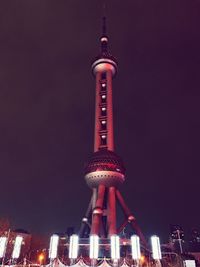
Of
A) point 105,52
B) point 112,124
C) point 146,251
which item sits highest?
point 105,52

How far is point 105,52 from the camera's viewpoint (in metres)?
95.4

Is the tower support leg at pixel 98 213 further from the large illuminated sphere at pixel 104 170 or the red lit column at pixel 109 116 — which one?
the red lit column at pixel 109 116

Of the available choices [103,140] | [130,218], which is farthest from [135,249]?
[103,140]

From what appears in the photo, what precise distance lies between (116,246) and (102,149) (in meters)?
40.1

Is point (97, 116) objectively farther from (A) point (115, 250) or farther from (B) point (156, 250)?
(B) point (156, 250)

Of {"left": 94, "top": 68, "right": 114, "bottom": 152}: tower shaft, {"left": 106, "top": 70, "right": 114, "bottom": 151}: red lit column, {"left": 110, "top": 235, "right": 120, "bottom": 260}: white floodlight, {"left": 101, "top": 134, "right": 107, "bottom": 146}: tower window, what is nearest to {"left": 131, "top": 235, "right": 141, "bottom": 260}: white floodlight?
{"left": 110, "top": 235, "right": 120, "bottom": 260}: white floodlight

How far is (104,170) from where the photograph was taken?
71312 mm

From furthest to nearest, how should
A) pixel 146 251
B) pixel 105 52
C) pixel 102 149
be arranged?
pixel 105 52
pixel 102 149
pixel 146 251

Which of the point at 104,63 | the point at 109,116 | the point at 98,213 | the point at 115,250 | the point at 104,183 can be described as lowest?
the point at 115,250

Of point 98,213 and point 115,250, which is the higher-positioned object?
point 98,213

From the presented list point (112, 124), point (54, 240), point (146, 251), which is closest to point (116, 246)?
point (54, 240)

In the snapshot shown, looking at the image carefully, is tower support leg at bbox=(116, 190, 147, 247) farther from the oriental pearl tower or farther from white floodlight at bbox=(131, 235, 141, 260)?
white floodlight at bbox=(131, 235, 141, 260)

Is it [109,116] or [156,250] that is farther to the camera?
[109,116]

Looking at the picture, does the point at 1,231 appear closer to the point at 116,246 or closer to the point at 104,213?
the point at 104,213
